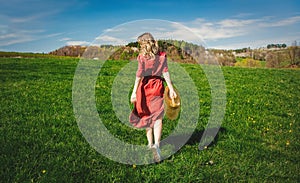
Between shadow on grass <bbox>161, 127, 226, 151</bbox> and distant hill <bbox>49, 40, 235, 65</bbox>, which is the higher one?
distant hill <bbox>49, 40, 235, 65</bbox>

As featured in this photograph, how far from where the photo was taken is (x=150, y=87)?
487 cm

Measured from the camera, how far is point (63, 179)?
13.6 ft

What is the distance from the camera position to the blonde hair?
15.3 feet

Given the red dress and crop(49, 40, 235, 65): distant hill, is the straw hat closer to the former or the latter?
the red dress

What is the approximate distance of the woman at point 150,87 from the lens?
469cm

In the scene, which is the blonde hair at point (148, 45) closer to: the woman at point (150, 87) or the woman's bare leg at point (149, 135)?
the woman at point (150, 87)

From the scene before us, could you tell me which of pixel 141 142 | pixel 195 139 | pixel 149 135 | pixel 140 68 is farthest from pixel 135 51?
pixel 195 139

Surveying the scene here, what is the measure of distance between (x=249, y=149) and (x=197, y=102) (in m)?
3.93

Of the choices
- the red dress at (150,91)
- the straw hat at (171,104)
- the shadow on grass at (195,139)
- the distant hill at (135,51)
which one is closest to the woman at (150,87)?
the red dress at (150,91)

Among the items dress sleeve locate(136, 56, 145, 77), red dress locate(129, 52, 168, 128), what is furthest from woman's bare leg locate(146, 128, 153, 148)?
dress sleeve locate(136, 56, 145, 77)

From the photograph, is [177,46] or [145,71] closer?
[145,71]

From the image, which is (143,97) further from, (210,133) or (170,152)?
(210,133)

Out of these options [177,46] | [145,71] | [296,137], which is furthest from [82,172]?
[296,137]

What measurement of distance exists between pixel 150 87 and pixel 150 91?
71mm
